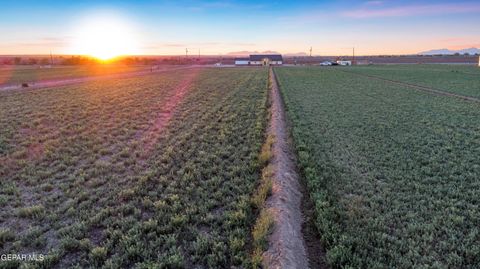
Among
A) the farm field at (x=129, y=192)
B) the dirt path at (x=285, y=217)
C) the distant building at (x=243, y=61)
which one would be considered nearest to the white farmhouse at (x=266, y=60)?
the distant building at (x=243, y=61)

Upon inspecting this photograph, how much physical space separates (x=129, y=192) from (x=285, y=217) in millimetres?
3608

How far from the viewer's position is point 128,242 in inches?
208

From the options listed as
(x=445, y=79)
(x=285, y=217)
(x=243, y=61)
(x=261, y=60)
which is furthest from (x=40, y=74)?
(x=261, y=60)

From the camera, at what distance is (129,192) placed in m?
7.19

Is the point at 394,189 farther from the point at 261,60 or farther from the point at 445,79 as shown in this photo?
Result: the point at 261,60

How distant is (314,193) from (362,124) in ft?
30.2

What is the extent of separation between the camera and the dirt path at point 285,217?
4.93 m

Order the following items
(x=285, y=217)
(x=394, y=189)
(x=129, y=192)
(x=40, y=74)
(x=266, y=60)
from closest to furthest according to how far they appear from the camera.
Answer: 1. (x=285, y=217)
2. (x=129, y=192)
3. (x=394, y=189)
4. (x=40, y=74)
5. (x=266, y=60)

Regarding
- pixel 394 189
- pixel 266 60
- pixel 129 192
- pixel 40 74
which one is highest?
pixel 266 60

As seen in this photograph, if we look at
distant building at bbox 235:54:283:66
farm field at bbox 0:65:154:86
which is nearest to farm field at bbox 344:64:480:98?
farm field at bbox 0:65:154:86

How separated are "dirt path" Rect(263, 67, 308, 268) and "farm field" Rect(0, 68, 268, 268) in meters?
0.51

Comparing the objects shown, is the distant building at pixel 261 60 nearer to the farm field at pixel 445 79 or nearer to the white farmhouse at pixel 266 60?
the white farmhouse at pixel 266 60

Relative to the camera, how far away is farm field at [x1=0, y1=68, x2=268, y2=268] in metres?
5.15

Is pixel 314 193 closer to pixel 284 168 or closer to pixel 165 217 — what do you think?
pixel 284 168
